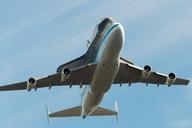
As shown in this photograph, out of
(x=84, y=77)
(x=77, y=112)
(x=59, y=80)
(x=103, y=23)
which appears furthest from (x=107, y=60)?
(x=77, y=112)

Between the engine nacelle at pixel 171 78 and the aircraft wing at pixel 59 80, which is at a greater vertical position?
the aircraft wing at pixel 59 80

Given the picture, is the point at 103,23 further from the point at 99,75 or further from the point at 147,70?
the point at 147,70

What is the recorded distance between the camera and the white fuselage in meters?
61.5

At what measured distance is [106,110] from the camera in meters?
78.4

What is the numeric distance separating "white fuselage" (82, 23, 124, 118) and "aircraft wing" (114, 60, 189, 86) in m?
5.13

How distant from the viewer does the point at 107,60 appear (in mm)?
62938

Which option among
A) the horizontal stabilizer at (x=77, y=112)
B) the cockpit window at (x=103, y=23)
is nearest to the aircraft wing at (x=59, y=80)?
the cockpit window at (x=103, y=23)

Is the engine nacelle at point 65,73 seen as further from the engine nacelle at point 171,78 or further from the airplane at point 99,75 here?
the engine nacelle at point 171,78

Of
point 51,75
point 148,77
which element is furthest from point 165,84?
point 51,75

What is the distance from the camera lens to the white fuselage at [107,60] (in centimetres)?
6153

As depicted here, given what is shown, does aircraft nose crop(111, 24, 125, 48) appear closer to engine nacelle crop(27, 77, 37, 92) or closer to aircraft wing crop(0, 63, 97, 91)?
aircraft wing crop(0, 63, 97, 91)

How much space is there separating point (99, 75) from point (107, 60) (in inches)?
76.9

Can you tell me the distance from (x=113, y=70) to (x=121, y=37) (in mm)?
3832

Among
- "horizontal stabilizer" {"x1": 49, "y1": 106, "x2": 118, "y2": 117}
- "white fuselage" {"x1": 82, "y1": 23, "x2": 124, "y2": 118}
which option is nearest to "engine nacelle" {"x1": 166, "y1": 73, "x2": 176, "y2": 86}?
"white fuselage" {"x1": 82, "y1": 23, "x2": 124, "y2": 118}
